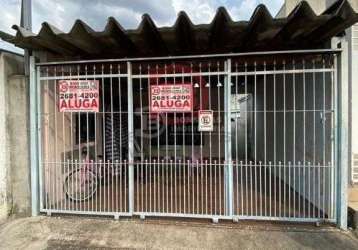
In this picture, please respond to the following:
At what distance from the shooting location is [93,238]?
3896 mm

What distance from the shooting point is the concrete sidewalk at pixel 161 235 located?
145 inches

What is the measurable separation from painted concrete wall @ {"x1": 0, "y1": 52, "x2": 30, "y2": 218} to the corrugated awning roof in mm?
539

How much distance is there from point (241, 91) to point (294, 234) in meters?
7.88

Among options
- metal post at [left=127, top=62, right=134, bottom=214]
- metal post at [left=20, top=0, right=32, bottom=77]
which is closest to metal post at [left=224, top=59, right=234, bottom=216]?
metal post at [left=127, top=62, right=134, bottom=214]

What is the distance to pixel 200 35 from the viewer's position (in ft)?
14.1

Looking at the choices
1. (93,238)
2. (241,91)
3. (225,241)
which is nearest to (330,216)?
(225,241)

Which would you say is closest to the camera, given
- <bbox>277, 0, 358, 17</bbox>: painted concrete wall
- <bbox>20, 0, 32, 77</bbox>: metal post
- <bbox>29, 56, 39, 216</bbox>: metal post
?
<bbox>29, 56, 39, 216</bbox>: metal post

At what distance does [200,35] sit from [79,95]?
2.11m

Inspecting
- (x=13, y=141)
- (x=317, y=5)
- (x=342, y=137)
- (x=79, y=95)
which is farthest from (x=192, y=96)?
(x=317, y=5)

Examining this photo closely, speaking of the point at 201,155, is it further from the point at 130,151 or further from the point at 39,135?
the point at 39,135

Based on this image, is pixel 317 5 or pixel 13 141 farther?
pixel 317 5

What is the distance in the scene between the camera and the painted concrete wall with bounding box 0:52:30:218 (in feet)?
14.8

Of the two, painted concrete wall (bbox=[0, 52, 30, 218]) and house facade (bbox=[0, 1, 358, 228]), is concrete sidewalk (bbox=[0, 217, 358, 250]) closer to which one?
house facade (bbox=[0, 1, 358, 228])

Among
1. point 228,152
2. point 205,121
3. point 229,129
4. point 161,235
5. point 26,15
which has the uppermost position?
point 26,15
